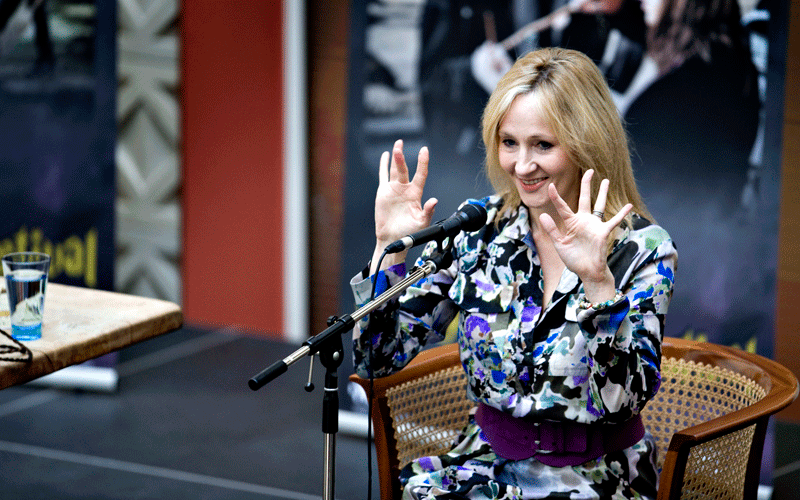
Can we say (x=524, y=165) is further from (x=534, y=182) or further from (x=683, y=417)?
(x=683, y=417)

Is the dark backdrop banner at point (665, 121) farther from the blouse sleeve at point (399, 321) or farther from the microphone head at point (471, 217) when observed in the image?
the microphone head at point (471, 217)

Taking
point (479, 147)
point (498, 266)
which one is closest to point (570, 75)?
point (498, 266)

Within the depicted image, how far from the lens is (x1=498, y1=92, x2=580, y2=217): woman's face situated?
1.90 m

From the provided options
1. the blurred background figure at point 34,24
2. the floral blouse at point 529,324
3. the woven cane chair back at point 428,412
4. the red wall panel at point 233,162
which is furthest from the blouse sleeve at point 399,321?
the red wall panel at point 233,162

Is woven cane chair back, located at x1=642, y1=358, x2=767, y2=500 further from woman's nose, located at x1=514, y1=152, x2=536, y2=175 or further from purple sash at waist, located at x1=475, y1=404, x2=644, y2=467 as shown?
woman's nose, located at x1=514, y1=152, x2=536, y2=175

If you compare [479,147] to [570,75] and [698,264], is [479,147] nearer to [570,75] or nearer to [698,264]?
[698,264]

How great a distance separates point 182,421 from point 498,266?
221 centimetres

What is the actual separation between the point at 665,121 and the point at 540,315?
141 cm

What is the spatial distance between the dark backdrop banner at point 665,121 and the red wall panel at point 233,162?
148 cm

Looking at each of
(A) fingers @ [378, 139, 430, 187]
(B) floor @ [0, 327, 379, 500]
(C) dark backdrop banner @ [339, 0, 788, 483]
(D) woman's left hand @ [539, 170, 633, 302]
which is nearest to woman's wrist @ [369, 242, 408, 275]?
(A) fingers @ [378, 139, 430, 187]

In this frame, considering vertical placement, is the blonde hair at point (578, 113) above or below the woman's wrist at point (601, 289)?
above

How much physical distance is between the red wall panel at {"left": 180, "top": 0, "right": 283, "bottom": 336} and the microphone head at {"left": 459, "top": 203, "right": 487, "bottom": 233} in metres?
3.06

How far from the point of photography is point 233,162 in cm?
484

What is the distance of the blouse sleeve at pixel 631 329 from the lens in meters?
1.69
